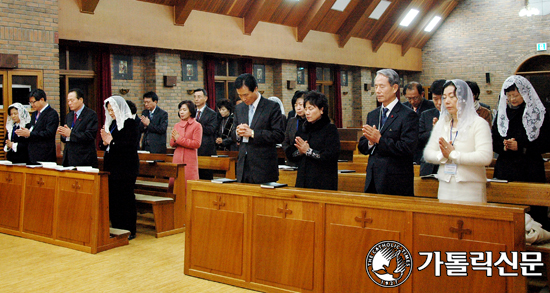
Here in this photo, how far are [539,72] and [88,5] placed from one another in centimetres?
1270

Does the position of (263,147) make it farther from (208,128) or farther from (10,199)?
(10,199)

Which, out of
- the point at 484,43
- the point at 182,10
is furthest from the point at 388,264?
the point at 484,43

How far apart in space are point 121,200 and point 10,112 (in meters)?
2.03

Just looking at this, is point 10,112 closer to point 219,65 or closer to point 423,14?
point 219,65

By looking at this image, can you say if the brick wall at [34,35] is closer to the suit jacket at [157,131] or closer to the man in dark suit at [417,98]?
the suit jacket at [157,131]

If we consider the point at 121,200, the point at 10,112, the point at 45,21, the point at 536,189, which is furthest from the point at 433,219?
the point at 45,21

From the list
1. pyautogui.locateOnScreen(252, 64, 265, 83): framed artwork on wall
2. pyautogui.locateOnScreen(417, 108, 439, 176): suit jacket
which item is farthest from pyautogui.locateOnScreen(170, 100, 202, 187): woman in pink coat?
pyautogui.locateOnScreen(252, 64, 265, 83): framed artwork on wall

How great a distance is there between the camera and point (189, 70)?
10.7 m

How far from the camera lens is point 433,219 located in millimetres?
2768

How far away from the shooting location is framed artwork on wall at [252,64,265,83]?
12.4 m

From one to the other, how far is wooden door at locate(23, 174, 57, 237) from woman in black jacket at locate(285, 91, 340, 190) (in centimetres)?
272

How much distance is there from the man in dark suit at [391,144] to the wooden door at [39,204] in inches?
129

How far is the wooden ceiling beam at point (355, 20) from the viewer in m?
13.2

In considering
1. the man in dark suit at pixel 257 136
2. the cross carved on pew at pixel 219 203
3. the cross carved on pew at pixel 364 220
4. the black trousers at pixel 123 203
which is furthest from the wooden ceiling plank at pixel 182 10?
the cross carved on pew at pixel 364 220
